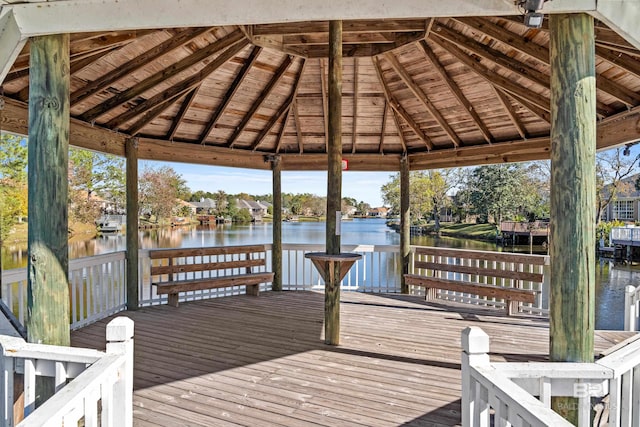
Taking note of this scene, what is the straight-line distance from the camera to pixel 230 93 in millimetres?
5734

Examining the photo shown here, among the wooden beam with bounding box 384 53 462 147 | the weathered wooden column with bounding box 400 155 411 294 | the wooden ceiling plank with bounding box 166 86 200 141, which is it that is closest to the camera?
the wooden beam with bounding box 384 53 462 147

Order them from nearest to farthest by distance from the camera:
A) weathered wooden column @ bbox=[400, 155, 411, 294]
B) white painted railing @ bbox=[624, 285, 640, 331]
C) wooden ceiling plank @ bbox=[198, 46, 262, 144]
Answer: white painted railing @ bbox=[624, 285, 640, 331], wooden ceiling plank @ bbox=[198, 46, 262, 144], weathered wooden column @ bbox=[400, 155, 411, 294]

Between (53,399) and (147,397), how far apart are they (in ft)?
5.74

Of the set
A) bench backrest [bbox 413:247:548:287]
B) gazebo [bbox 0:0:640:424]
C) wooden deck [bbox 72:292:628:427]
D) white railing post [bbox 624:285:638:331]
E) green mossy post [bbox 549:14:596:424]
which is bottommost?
wooden deck [bbox 72:292:628:427]

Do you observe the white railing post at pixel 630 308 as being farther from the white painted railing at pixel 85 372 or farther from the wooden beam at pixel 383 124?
the white painted railing at pixel 85 372

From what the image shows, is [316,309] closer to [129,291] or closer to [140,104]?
[129,291]

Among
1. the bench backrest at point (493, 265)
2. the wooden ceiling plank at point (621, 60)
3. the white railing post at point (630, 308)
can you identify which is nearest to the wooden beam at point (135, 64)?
the wooden ceiling plank at point (621, 60)

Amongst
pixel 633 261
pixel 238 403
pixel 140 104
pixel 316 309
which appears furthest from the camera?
pixel 633 261

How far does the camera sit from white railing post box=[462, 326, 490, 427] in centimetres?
167

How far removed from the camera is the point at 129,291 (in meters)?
5.64

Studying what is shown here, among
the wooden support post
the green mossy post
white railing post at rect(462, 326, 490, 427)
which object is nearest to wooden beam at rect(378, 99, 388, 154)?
the wooden support post

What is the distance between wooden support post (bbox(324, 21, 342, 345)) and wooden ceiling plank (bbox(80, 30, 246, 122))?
1.11 meters

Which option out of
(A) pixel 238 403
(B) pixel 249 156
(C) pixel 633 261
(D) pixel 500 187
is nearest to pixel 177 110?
(B) pixel 249 156

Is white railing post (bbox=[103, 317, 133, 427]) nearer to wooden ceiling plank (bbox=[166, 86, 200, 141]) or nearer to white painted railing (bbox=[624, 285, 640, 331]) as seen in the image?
wooden ceiling plank (bbox=[166, 86, 200, 141])
